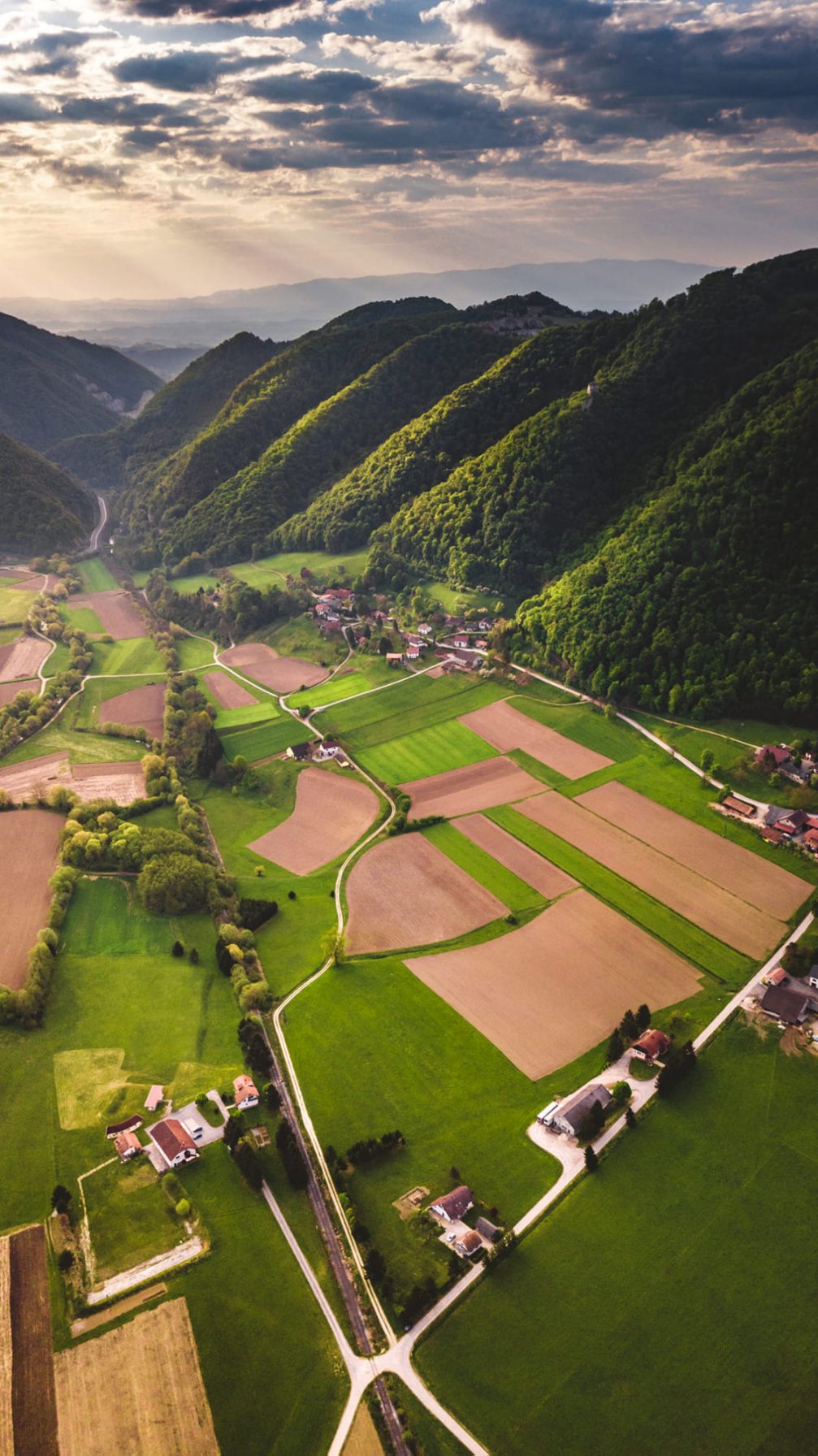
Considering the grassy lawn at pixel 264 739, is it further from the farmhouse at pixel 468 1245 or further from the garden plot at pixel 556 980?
the farmhouse at pixel 468 1245

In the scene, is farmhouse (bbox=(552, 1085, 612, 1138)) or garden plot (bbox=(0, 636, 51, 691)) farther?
garden plot (bbox=(0, 636, 51, 691))

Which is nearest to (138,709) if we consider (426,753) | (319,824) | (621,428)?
(319,824)

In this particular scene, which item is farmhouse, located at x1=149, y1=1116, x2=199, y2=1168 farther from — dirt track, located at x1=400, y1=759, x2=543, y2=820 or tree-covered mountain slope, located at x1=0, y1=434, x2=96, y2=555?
tree-covered mountain slope, located at x1=0, y1=434, x2=96, y2=555

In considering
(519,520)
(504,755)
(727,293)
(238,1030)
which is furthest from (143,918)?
(727,293)

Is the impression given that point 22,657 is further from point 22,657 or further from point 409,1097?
point 409,1097

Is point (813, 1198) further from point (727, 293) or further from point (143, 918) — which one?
point (727, 293)

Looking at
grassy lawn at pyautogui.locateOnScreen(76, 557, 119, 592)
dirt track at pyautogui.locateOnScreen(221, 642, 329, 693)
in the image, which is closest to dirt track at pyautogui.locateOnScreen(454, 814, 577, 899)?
dirt track at pyautogui.locateOnScreen(221, 642, 329, 693)
